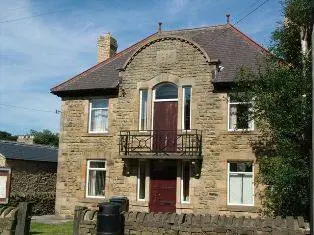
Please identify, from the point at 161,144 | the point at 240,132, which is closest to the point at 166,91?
the point at 161,144

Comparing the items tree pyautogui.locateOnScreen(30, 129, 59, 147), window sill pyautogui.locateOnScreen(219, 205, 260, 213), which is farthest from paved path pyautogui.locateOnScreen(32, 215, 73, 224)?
tree pyautogui.locateOnScreen(30, 129, 59, 147)

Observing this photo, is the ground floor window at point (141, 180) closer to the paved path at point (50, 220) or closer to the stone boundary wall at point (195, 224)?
the paved path at point (50, 220)

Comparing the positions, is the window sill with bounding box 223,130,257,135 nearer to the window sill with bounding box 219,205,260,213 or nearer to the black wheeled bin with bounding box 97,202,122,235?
the window sill with bounding box 219,205,260,213

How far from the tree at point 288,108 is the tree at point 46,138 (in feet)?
159

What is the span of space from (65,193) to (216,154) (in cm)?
766

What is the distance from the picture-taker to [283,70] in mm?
16547

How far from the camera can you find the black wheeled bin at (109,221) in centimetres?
1009

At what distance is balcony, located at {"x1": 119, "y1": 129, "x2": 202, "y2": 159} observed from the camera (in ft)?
67.2

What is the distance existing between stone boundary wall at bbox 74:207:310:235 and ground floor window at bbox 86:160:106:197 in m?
10.0

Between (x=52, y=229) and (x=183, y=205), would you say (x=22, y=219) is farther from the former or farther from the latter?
(x=183, y=205)

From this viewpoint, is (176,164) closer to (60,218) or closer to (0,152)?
(60,218)

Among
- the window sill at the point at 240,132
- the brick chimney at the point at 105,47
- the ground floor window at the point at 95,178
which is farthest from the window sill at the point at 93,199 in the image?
the brick chimney at the point at 105,47

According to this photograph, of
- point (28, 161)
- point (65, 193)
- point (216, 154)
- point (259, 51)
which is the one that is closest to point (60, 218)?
point (65, 193)

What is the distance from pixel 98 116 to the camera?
23047 millimetres
